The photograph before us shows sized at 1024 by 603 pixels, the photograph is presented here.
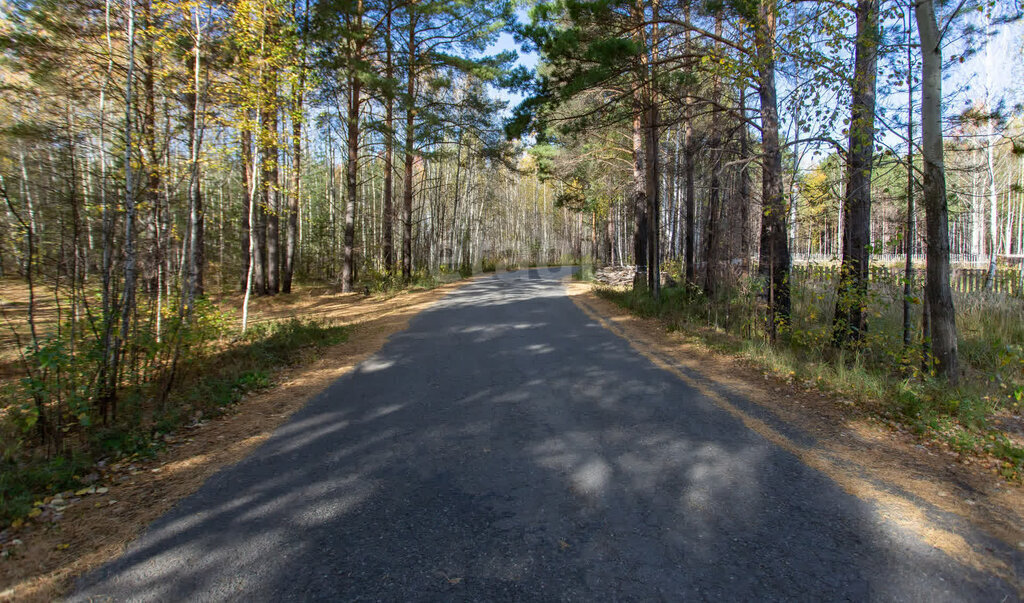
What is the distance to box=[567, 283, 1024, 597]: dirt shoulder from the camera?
8.86ft

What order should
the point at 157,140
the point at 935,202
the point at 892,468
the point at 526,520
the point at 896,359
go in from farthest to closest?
1. the point at 157,140
2. the point at 896,359
3. the point at 935,202
4. the point at 892,468
5. the point at 526,520

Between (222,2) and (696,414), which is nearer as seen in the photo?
(696,414)

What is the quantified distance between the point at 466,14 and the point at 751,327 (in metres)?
14.2

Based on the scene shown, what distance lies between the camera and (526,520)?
2.90m

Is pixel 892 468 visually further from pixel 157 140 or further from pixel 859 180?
pixel 157 140

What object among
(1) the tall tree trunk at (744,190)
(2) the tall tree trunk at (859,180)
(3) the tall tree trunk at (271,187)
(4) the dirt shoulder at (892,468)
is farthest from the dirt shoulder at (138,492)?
(1) the tall tree trunk at (744,190)

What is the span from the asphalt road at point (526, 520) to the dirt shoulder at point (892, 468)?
19 centimetres

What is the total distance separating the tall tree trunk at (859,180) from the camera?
6.43 meters

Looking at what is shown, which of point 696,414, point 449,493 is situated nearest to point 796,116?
point 696,414

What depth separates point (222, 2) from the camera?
348 inches

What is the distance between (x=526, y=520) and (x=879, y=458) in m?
2.94

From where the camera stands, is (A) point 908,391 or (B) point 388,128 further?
(B) point 388,128

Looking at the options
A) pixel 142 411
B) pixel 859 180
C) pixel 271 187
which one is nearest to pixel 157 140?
pixel 271 187

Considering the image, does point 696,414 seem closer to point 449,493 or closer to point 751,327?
point 449,493
